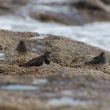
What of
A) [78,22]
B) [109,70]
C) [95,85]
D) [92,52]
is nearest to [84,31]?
[78,22]

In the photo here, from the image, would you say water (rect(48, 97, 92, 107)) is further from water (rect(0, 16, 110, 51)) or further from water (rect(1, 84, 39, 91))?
water (rect(0, 16, 110, 51))

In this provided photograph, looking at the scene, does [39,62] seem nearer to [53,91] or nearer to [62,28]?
[53,91]

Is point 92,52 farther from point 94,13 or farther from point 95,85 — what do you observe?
point 94,13

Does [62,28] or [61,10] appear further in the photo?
[61,10]

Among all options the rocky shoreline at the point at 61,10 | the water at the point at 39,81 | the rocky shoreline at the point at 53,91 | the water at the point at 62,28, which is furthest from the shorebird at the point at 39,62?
the rocky shoreline at the point at 61,10

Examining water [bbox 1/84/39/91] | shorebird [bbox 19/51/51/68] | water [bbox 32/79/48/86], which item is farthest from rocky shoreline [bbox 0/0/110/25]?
water [bbox 1/84/39/91]

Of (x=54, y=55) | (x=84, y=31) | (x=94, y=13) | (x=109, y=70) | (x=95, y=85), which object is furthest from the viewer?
(x=94, y=13)

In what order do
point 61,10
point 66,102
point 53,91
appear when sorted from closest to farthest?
point 66,102 < point 53,91 < point 61,10

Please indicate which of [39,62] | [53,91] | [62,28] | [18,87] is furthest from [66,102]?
[62,28]
